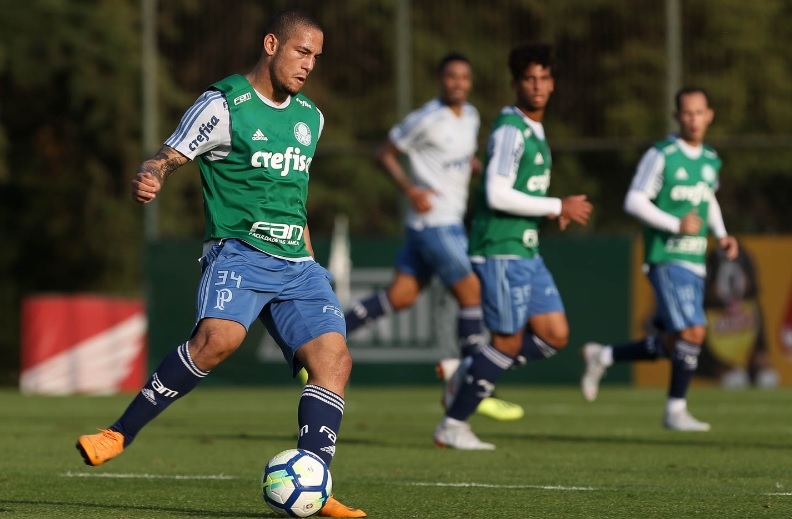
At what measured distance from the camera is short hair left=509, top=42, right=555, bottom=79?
8.91 metres

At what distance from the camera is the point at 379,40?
1823 centimetres

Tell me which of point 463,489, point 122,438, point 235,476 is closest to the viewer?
point 122,438

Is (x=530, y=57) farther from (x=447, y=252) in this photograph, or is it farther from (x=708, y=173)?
(x=447, y=252)

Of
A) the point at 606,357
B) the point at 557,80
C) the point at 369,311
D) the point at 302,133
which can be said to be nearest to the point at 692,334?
the point at 606,357

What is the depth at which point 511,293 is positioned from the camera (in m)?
8.86

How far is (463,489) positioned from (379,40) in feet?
38.7

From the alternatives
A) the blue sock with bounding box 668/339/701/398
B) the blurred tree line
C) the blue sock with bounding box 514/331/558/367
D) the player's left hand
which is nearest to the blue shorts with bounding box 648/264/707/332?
the blue sock with bounding box 668/339/701/398

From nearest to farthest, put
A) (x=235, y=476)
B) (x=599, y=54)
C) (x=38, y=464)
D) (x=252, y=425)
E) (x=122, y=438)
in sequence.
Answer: (x=122, y=438) → (x=235, y=476) → (x=38, y=464) → (x=252, y=425) → (x=599, y=54)

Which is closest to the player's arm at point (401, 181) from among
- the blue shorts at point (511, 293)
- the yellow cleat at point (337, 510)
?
the blue shorts at point (511, 293)

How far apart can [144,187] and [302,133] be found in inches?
33.5

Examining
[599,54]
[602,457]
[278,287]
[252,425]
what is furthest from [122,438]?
[599,54]

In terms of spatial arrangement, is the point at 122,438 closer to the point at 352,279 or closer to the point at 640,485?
the point at 640,485

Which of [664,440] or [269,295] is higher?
[269,295]

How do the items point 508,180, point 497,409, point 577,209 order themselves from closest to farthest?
point 577,209
point 508,180
point 497,409
